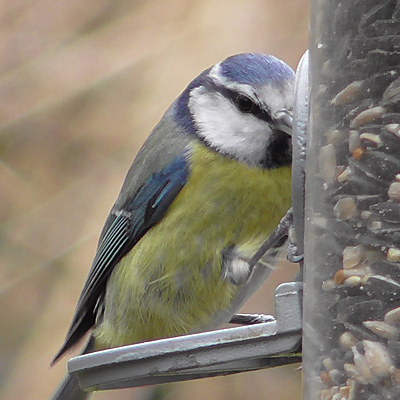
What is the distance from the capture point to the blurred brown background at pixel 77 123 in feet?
9.32

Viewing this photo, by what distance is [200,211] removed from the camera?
6.62ft

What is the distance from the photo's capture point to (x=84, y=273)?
9.22 feet

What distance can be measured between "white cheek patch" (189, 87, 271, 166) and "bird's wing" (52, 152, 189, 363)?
11cm

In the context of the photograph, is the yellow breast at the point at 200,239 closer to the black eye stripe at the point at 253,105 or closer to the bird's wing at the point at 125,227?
the bird's wing at the point at 125,227

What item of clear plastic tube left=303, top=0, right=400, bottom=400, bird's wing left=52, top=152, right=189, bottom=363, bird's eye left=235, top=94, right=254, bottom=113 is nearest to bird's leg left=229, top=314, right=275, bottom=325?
bird's wing left=52, top=152, right=189, bottom=363

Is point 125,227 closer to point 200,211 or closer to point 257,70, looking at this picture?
point 200,211

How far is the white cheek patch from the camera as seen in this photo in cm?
201

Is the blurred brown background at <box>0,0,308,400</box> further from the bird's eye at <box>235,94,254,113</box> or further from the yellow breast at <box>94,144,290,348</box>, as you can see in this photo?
the bird's eye at <box>235,94,254,113</box>

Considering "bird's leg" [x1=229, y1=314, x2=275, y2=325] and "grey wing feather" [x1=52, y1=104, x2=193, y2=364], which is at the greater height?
"grey wing feather" [x1=52, y1=104, x2=193, y2=364]

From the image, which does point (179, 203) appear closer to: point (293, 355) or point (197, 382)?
point (293, 355)

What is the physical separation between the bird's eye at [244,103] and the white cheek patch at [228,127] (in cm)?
1

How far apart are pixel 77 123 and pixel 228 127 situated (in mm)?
1171

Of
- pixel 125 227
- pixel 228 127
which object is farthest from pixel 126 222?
→ pixel 228 127

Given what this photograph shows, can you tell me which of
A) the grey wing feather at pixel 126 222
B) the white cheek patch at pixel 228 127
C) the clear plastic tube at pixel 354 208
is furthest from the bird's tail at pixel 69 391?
the clear plastic tube at pixel 354 208
